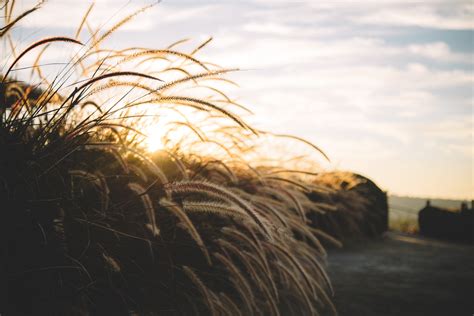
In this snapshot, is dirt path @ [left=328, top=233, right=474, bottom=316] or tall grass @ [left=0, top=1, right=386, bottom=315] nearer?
tall grass @ [left=0, top=1, right=386, bottom=315]

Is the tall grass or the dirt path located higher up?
the tall grass

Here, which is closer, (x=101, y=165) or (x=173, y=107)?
(x=101, y=165)

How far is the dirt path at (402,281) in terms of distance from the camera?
1.97m

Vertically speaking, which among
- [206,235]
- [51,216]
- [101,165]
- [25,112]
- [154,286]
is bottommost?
[154,286]

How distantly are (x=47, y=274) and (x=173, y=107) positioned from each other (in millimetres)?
945

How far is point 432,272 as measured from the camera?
113 inches

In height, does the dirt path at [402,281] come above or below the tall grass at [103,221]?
below

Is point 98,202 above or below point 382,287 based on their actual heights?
above

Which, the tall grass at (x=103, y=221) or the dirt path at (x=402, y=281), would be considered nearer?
the tall grass at (x=103, y=221)

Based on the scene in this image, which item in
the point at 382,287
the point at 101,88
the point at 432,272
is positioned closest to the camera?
the point at 101,88

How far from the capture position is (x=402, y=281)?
2.54 m

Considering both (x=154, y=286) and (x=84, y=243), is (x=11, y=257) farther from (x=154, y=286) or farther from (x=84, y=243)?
(x=154, y=286)

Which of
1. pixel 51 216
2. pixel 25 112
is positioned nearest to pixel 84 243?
pixel 51 216

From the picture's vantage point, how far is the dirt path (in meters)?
1.97
